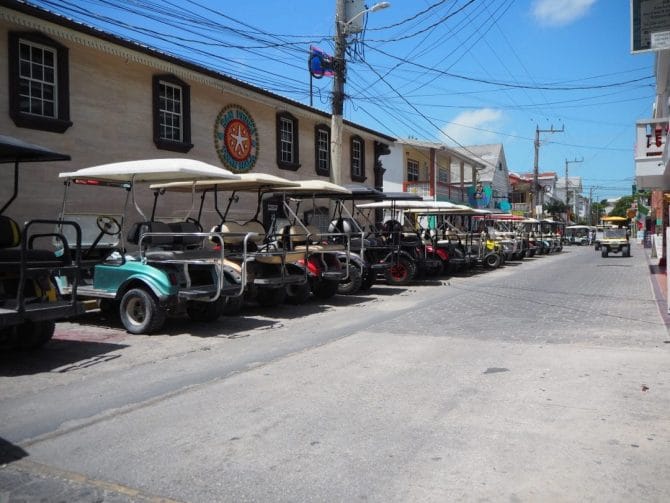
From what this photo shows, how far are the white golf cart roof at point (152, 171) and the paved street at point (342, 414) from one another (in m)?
2.35

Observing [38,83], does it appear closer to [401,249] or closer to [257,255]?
[257,255]

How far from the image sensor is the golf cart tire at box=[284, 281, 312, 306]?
39.4 feet

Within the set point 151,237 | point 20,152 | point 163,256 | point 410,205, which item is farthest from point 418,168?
point 20,152

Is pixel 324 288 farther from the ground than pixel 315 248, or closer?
closer

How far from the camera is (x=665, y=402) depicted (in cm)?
521

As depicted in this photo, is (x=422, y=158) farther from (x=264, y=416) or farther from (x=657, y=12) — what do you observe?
(x=264, y=416)

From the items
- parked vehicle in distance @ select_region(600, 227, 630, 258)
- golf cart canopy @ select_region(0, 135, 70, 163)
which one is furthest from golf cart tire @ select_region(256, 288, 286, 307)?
parked vehicle in distance @ select_region(600, 227, 630, 258)

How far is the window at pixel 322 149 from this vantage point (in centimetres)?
2125

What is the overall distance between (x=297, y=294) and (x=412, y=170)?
24850 millimetres

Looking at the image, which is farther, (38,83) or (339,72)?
(339,72)

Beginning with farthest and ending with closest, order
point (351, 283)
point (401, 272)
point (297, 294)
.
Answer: point (401, 272) → point (351, 283) → point (297, 294)

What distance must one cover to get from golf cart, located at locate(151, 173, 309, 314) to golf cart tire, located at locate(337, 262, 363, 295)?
174cm

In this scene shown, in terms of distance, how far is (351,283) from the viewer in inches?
541

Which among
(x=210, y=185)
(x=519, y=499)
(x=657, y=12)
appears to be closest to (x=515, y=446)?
(x=519, y=499)
